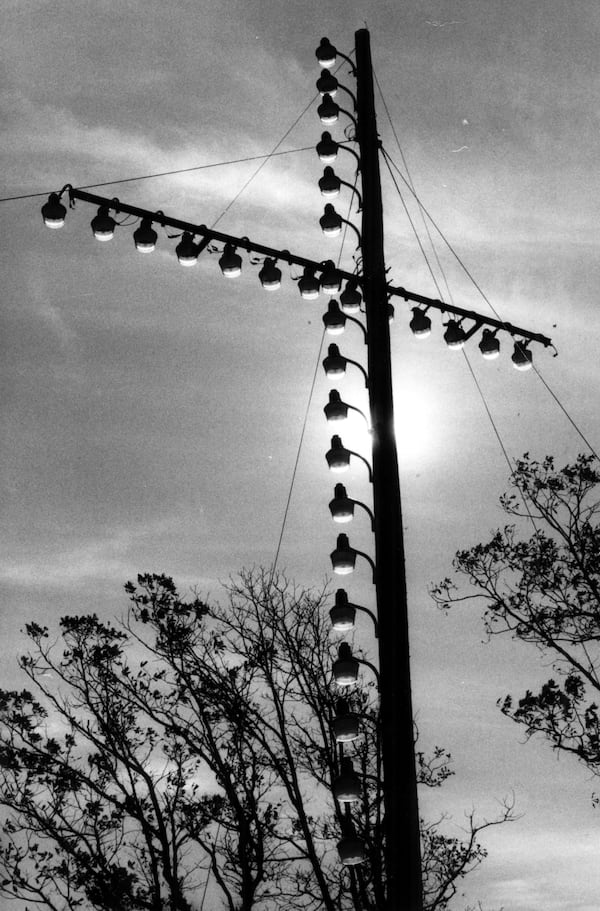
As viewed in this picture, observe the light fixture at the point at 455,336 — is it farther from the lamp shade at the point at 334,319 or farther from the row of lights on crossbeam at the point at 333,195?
the lamp shade at the point at 334,319

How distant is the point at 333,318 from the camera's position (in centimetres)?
661

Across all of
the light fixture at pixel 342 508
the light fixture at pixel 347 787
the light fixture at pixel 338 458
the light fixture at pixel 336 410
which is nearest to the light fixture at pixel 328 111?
the light fixture at pixel 336 410

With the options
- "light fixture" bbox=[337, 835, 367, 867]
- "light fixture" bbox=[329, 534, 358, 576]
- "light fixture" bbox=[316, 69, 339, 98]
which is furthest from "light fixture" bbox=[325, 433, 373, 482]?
"light fixture" bbox=[316, 69, 339, 98]

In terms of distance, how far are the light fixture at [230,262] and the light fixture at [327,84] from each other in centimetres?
151

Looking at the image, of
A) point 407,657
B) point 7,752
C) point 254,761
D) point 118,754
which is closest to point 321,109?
point 407,657

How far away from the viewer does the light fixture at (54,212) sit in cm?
661

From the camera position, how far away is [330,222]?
6816mm

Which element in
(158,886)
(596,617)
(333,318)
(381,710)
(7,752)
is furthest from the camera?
(7,752)

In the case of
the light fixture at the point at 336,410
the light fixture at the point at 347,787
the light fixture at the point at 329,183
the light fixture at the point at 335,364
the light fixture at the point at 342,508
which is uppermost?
the light fixture at the point at 329,183

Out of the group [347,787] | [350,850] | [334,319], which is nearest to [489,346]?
[334,319]

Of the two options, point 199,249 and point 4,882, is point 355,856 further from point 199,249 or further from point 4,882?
point 4,882

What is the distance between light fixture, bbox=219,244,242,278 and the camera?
6711mm

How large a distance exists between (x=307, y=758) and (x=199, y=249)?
36.9 ft

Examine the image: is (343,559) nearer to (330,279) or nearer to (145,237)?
(330,279)
